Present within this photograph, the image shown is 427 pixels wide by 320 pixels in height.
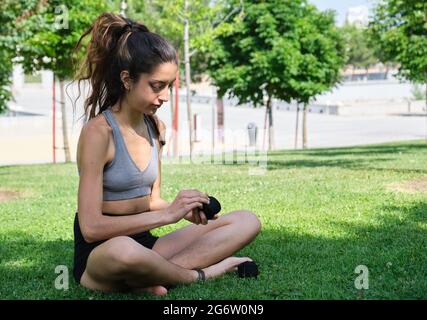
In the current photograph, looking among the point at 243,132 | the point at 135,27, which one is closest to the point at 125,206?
the point at 135,27

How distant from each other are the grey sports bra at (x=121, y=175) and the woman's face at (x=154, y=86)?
23 cm

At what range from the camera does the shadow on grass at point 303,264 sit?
3967 millimetres

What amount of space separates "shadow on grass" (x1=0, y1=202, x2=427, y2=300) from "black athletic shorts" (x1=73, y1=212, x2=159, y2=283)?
107 millimetres

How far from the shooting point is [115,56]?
3949 mm

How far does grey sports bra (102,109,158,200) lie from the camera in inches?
156

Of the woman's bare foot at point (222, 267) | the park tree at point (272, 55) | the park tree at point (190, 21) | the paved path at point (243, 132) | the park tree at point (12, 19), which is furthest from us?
the paved path at point (243, 132)

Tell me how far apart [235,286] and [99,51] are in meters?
1.51

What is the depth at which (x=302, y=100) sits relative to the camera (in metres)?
21.8

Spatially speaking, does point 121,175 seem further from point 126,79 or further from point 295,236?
point 295,236

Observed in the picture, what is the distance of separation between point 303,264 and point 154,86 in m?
1.60

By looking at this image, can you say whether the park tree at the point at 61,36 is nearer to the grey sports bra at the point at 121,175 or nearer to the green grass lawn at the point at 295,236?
the green grass lawn at the point at 295,236

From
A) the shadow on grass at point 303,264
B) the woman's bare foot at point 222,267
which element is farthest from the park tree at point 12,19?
the woman's bare foot at point 222,267

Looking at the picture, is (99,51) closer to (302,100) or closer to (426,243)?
(426,243)
